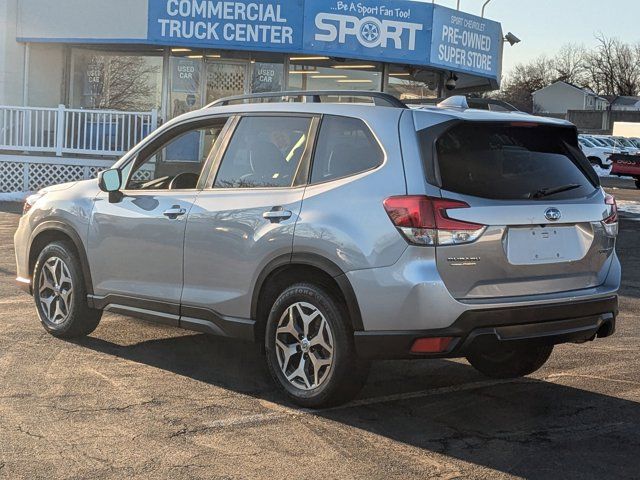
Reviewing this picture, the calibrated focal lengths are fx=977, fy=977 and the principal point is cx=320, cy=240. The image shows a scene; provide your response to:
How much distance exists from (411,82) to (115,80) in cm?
686

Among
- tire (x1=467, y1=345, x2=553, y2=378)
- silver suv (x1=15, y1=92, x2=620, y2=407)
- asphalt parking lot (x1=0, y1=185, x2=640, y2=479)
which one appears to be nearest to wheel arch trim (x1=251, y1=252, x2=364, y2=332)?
silver suv (x1=15, y1=92, x2=620, y2=407)

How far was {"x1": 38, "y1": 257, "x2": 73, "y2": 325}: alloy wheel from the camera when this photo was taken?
7.28m

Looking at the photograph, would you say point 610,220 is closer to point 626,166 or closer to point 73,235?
point 73,235

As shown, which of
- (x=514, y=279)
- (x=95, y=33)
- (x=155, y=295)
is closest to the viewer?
(x=514, y=279)

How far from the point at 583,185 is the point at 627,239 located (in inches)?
459

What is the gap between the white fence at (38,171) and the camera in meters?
20.3

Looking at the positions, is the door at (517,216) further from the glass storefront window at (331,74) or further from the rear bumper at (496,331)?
the glass storefront window at (331,74)

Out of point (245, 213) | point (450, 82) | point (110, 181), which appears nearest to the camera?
point (245, 213)

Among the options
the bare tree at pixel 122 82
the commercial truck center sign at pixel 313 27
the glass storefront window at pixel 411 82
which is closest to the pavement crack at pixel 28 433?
the commercial truck center sign at pixel 313 27

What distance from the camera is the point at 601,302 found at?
5.68m

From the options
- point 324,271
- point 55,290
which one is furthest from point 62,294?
point 324,271

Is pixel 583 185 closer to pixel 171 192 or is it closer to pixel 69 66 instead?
pixel 171 192

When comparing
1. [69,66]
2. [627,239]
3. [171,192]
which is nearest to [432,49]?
[627,239]

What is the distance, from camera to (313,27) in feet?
Result: 65.0
